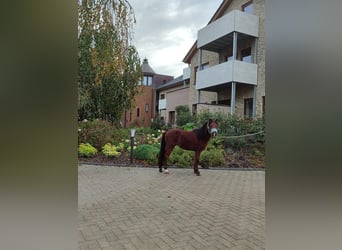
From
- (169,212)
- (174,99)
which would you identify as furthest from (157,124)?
(169,212)

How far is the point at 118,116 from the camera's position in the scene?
12.7m

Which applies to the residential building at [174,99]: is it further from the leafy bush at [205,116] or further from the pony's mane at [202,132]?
the pony's mane at [202,132]

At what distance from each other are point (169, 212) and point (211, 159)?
16.0ft

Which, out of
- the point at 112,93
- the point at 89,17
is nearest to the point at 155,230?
the point at 89,17

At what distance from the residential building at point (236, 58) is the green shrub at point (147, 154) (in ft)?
17.8

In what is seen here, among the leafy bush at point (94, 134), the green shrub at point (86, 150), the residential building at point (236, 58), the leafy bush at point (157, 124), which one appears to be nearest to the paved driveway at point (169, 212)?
the green shrub at point (86, 150)

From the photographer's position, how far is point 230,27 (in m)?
13.1

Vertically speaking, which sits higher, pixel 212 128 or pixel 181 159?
pixel 212 128

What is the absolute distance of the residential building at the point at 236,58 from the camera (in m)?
13.0

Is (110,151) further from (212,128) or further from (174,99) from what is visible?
(174,99)

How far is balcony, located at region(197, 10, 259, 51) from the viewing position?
13039 millimetres
